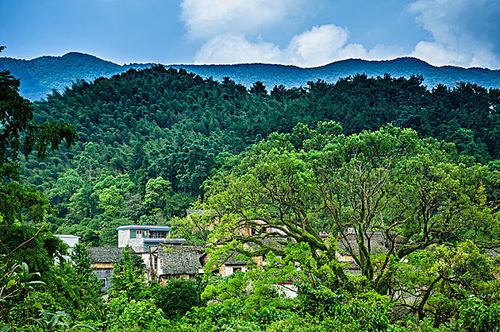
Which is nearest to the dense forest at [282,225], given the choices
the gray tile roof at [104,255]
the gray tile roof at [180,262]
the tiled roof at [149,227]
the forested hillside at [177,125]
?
the forested hillside at [177,125]

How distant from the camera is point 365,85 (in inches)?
2768

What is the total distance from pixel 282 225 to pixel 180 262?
40.8 ft

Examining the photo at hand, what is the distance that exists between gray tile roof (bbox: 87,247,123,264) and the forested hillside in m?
6.60

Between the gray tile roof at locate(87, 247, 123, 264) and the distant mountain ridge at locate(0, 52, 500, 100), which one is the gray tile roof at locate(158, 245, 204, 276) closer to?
the gray tile roof at locate(87, 247, 123, 264)

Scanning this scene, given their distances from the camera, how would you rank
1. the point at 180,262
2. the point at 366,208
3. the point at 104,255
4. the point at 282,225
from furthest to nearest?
Result: the point at 104,255 < the point at 180,262 < the point at 366,208 < the point at 282,225

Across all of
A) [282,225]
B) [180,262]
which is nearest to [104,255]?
[180,262]

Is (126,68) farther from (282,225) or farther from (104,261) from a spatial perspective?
(282,225)

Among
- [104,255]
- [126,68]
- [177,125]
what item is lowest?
[104,255]

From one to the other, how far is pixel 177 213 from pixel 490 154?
90.9 ft

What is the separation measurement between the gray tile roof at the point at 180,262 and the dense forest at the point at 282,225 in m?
1.95

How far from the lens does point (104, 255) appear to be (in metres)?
32.5

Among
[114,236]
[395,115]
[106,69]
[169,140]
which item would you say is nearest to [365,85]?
[395,115]

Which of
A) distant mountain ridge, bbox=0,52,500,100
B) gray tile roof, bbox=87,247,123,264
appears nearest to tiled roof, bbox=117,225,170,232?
gray tile roof, bbox=87,247,123,264

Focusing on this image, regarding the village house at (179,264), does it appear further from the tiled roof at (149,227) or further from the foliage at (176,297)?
the tiled roof at (149,227)
